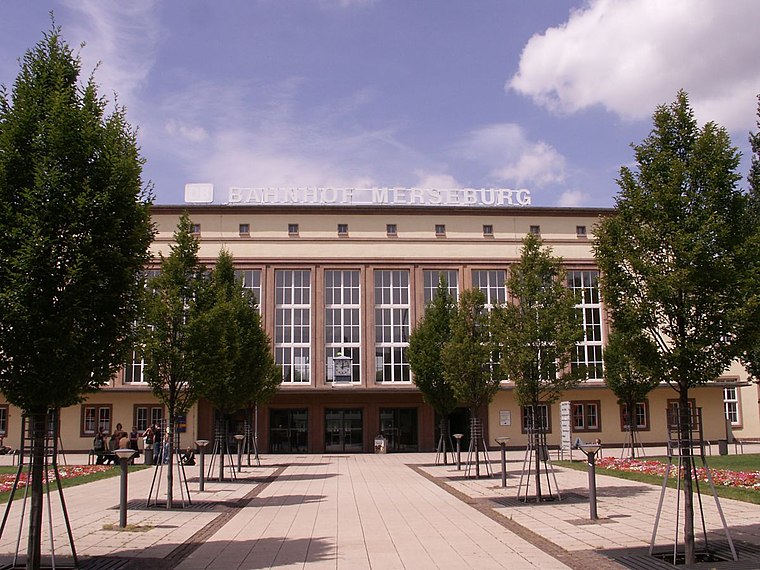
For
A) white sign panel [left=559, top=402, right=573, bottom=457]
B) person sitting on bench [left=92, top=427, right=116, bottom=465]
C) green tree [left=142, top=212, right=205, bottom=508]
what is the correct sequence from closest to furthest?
1. green tree [left=142, top=212, right=205, bottom=508]
2. white sign panel [left=559, top=402, right=573, bottom=457]
3. person sitting on bench [left=92, top=427, right=116, bottom=465]

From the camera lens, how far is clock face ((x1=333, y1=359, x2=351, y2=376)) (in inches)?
1825

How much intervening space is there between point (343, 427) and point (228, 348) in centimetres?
2425

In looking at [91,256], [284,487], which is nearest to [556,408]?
[284,487]

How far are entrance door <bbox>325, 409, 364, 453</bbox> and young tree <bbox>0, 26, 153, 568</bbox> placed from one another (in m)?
36.5

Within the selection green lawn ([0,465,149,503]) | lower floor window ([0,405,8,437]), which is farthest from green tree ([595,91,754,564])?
lower floor window ([0,405,8,437])

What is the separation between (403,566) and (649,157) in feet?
25.5

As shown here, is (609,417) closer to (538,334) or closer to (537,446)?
(537,446)

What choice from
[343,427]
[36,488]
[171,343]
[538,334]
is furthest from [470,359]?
[343,427]

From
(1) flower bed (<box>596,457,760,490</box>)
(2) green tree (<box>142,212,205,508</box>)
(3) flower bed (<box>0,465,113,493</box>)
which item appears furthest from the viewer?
(3) flower bed (<box>0,465,113,493</box>)

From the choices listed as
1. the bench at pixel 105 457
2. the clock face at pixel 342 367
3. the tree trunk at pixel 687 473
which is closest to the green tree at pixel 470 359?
the tree trunk at pixel 687 473

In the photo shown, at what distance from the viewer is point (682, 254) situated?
11.3 meters

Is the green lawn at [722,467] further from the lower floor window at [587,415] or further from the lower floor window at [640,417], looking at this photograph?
the lower floor window at [587,415]

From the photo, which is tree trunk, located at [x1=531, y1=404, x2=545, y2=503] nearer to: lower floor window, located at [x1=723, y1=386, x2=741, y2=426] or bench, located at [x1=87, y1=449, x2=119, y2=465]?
bench, located at [x1=87, y1=449, x2=119, y2=465]

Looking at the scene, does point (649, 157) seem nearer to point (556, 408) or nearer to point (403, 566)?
point (403, 566)
